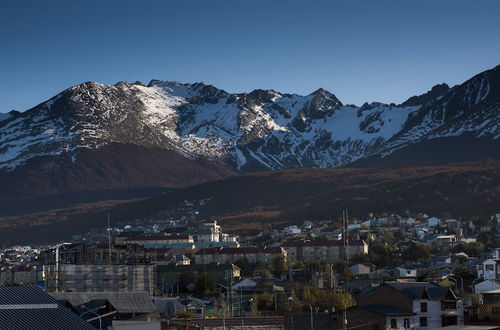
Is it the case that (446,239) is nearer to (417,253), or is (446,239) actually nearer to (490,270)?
(417,253)

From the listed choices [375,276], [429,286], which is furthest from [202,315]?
[375,276]

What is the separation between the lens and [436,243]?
536ft

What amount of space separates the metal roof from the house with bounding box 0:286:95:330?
18601 mm

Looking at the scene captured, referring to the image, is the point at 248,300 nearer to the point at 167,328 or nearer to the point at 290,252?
the point at 167,328

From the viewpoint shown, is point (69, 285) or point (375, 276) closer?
point (69, 285)

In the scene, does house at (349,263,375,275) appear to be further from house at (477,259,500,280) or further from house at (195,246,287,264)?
house at (477,259,500,280)

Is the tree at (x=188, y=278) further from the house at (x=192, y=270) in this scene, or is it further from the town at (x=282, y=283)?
the house at (x=192, y=270)

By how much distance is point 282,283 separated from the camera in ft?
348

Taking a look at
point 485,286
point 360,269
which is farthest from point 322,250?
point 485,286

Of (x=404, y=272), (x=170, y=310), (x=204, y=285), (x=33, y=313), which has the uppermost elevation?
(x=33, y=313)

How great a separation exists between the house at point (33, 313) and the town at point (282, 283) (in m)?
0.18

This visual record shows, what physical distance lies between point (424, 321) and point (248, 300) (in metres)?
25.1

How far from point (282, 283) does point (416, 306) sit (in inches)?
1748

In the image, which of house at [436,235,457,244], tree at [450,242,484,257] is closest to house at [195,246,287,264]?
tree at [450,242,484,257]
